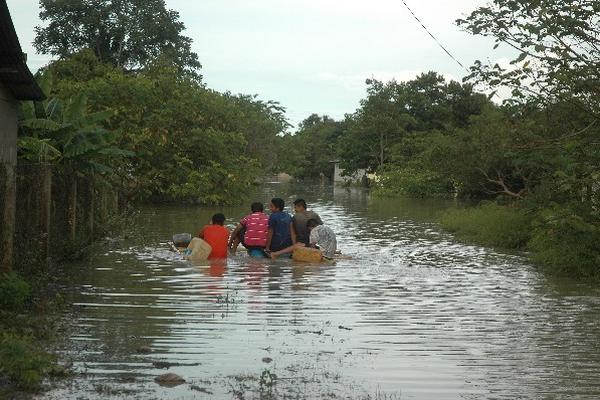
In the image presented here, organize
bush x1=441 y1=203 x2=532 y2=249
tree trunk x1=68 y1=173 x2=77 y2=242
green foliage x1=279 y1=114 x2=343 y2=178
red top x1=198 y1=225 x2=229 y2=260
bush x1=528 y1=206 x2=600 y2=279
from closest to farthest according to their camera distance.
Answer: bush x1=528 y1=206 x2=600 y2=279 → tree trunk x1=68 y1=173 x2=77 y2=242 → red top x1=198 y1=225 x2=229 y2=260 → bush x1=441 y1=203 x2=532 y2=249 → green foliage x1=279 y1=114 x2=343 y2=178

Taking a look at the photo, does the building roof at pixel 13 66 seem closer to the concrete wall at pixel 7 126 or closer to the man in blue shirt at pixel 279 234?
the concrete wall at pixel 7 126

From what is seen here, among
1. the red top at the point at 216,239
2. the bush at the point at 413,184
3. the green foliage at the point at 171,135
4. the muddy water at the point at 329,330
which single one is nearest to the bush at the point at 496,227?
the muddy water at the point at 329,330

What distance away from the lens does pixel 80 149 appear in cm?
1828

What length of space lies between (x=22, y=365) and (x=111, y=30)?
64.9 m

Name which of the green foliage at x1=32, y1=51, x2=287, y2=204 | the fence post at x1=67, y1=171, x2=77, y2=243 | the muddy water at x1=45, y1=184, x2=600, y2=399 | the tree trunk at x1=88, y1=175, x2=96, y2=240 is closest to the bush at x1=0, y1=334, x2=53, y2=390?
the muddy water at x1=45, y1=184, x2=600, y2=399

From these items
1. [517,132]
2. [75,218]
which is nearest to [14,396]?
[75,218]

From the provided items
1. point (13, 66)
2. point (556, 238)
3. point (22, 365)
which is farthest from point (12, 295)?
point (556, 238)

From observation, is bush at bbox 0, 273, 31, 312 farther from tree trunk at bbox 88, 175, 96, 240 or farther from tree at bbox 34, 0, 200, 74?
tree at bbox 34, 0, 200, 74

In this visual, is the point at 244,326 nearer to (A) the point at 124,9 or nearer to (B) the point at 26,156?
(B) the point at 26,156

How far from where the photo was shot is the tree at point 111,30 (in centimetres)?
6788

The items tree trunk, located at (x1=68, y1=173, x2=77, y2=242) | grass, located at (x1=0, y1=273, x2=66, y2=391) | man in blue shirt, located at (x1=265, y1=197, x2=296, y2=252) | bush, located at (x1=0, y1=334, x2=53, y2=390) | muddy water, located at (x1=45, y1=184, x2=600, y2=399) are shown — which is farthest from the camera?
man in blue shirt, located at (x1=265, y1=197, x2=296, y2=252)

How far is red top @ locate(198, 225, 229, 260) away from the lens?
59.3ft

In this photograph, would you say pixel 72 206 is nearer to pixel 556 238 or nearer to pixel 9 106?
pixel 9 106

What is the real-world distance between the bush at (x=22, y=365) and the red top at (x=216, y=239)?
10.7 meters
